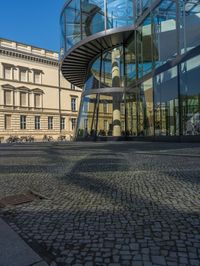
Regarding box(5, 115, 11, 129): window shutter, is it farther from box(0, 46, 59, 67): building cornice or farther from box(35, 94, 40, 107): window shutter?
box(0, 46, 59, 67): building cornice

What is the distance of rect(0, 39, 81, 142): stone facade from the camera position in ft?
198

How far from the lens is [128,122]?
26.2 meters

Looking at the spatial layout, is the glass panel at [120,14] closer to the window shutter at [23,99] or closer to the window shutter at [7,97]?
the window shutter at [7,97]

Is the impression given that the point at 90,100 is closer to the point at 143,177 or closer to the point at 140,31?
the point at 140,31

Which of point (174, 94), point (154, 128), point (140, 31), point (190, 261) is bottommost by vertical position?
point (190, 261)

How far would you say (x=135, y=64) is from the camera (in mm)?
25922

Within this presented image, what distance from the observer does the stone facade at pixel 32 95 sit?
60.2 m

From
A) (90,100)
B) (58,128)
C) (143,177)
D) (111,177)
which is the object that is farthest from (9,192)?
(58,128)

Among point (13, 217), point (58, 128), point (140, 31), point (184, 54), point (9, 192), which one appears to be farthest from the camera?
point (58, 128)

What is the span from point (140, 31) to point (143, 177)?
19784 mm

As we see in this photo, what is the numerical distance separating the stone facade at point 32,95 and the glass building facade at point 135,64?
2746 centimetres

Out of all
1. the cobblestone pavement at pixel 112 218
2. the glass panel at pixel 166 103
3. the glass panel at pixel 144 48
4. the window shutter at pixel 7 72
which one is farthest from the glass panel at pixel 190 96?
the window shutter at pixel 7 72

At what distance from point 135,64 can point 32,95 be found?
42.4 meters

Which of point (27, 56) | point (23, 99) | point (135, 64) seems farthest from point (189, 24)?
point (27, 56)
